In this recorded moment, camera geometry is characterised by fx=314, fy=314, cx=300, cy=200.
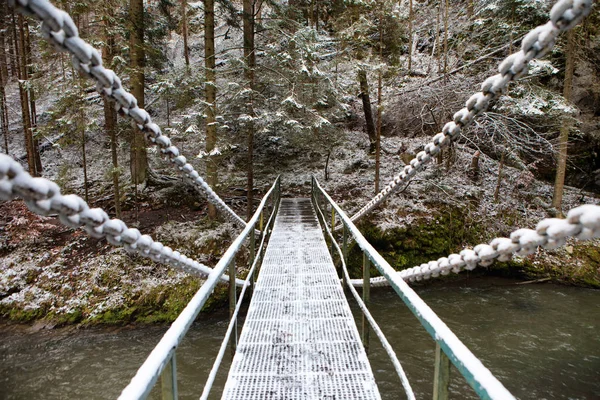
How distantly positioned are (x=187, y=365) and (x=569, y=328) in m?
8.28

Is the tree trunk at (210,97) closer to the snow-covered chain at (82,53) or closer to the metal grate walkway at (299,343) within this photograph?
the metal grate walkway at (299,343)

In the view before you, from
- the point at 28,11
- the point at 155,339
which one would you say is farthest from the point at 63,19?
the point at 155,339

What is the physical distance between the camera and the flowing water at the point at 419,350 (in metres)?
5.61

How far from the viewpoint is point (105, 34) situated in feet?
27.4

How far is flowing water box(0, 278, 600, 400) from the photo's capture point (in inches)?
221

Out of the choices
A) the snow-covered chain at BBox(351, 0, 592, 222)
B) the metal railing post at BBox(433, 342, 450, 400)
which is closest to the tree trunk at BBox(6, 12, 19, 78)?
the snow-covered chain at BBox(351, 0, 592, 222)

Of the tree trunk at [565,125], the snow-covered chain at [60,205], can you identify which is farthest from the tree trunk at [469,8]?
the snow-covered chain at [60,205]

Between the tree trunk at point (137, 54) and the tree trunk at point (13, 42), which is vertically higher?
the tree trunk at point (13, 42)

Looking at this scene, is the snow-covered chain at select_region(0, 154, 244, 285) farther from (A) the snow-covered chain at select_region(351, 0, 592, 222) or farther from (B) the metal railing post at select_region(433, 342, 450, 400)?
(A) the snow-covered chain at select_region(351, 0, 592, 222)

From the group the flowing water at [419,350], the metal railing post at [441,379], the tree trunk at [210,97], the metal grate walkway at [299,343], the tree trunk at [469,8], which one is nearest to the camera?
the metal railing post at [441,379]

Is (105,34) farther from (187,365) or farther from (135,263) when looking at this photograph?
(187,365)

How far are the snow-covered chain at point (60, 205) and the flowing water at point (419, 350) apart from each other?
16.5 ft

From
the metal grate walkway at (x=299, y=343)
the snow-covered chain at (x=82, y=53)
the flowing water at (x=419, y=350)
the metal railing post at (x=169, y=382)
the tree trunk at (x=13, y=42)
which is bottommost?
the flowing water at (x=419, y=350)

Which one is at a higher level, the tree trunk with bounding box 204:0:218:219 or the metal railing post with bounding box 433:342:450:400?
the tree trunk with bounding box 204:0:218:219
